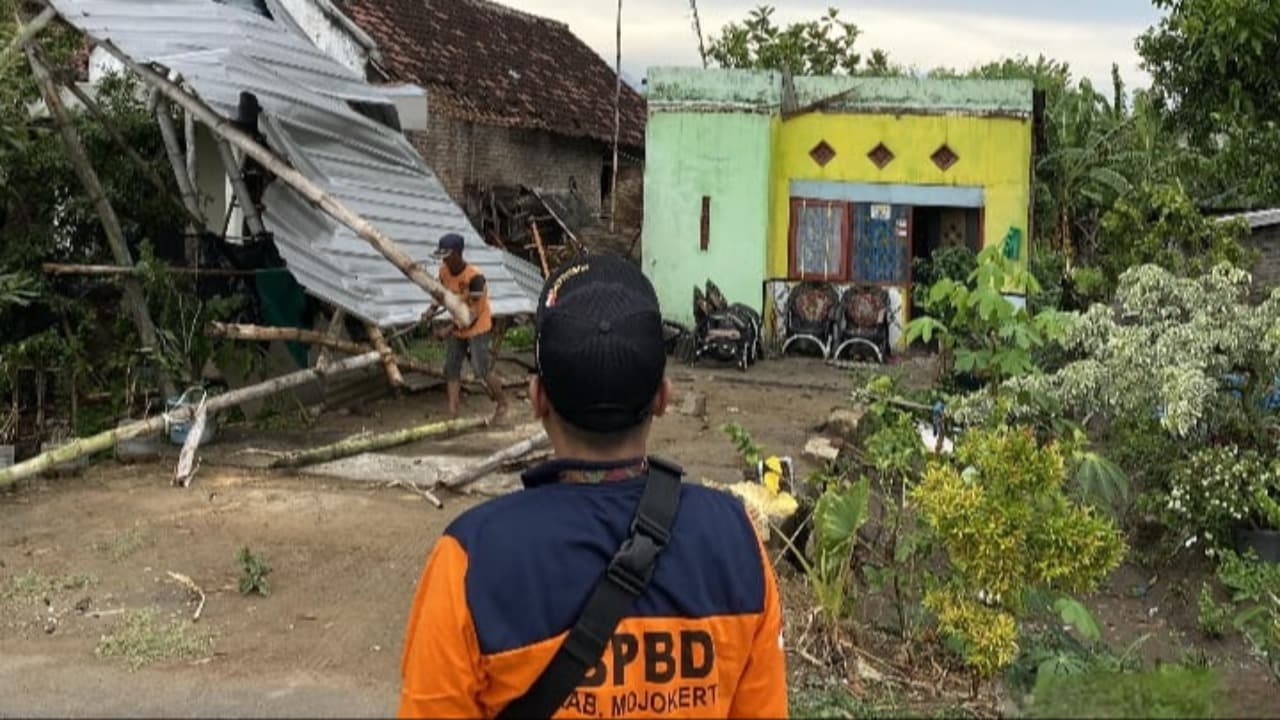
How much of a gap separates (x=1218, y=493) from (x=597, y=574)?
7.82 m

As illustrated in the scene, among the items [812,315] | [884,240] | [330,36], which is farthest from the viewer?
[330,36]

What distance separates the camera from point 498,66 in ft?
76.3

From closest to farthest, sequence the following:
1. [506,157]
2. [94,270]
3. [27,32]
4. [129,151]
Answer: [27,32], [94,270], [129,151], [506,157]

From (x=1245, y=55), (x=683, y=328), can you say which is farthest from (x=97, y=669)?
Answer: (x=683, y=328)

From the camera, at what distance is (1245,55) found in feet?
39.4

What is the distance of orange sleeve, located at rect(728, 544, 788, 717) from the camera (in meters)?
2.22

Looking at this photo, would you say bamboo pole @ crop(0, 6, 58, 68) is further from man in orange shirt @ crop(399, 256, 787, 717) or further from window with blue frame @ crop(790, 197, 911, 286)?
window with blue frame @ crop(790, 197, 911, 286)

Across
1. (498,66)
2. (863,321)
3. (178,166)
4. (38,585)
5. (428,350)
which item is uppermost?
(498,66)

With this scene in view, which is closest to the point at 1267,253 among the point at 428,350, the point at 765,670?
the point at 428,350

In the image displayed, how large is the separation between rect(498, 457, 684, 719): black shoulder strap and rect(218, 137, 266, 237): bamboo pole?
10.9 m

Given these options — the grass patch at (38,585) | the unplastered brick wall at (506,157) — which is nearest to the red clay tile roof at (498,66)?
the unplastered brick wall at (506,157)

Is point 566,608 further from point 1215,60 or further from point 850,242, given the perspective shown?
point 850,242

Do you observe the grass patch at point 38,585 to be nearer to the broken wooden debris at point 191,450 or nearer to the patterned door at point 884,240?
the broken wooden debris at point 191,450

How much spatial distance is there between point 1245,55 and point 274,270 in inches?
349
